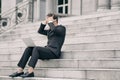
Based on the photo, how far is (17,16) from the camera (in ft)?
75.9

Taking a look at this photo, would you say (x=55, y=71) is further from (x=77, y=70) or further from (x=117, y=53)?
(x=117, y=53)

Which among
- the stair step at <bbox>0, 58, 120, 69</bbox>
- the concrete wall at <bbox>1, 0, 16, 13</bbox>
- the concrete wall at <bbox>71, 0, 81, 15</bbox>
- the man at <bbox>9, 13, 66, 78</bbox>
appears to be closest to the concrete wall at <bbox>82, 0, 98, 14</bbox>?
the concrete wall at <bbox>71, 0, 81, 15</bbox>

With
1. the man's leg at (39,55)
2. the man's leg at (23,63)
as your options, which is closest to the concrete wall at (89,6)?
the man's leg at (39,55)

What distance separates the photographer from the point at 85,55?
10.7m

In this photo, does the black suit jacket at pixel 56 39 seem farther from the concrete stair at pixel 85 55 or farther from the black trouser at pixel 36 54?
the concrete stair at pixel 85 55

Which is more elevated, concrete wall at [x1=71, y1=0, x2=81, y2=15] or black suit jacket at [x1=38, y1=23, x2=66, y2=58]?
concrete wall at [x1=71, y1=0, x2=81, y2=15]

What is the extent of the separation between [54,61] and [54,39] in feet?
1.89

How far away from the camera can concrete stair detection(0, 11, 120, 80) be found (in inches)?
372

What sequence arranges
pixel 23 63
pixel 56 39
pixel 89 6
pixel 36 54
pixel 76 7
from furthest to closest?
1. pixel 76 7
2. pixel 89 6
3. pixel 56 39
4. pixel 23 63
5. pixel 36 54

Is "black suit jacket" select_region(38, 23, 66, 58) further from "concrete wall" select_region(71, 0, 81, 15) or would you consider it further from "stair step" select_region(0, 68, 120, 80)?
"concrete wall" select_region(71, 0, 81, 15)

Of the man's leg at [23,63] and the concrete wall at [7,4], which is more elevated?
the concrete wall at [7,4]

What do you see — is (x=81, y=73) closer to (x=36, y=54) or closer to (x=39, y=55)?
(x=36, y=54)

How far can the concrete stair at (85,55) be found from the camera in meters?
9.45

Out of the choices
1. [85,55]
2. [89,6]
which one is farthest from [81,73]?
[89,6]
